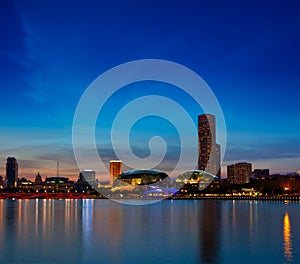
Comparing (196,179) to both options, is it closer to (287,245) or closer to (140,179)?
(140,179)

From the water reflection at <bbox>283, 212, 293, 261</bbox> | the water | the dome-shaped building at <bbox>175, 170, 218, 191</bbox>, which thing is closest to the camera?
the water

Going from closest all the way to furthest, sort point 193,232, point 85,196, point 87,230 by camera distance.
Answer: point 193,232 → point 87,230 → point 85,196

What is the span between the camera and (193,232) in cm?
2997

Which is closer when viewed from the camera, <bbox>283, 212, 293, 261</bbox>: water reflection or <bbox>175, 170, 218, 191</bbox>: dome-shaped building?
<bbox>283, 212, 293, 261</bbox>: water reflection

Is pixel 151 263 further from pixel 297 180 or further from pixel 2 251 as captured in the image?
pixel 297 180

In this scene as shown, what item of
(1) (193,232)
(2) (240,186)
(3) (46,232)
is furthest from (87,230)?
(2) (240,186)

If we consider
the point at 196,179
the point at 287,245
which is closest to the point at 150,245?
the point at 287,245

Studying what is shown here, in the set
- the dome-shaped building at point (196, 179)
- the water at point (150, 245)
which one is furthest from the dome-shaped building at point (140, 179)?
the water at point (150, 245)

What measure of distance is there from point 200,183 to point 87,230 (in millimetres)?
141021

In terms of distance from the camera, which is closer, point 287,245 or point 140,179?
point 287,245

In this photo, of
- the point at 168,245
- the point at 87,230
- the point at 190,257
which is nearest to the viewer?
the point at 190,257

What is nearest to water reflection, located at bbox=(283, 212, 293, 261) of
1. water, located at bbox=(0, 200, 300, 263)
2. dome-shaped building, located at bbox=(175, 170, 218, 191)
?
water, located at bbox=(0, 200, 300, 263)

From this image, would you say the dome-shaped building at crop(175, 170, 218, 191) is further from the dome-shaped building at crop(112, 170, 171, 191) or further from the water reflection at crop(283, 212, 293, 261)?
the water reflection at crop(283, 212, 293, 261)

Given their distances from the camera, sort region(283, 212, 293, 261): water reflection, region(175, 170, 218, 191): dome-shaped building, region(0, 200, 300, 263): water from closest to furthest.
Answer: region(0, 200, 300, 263): water → region(283, 212, 293, 261): water reflection → region(175, 170, 218, 191): dome-shaped building
